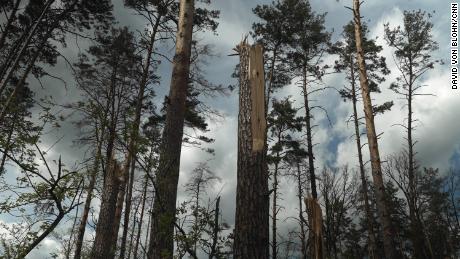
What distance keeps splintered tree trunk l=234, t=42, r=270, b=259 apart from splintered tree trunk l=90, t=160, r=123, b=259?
478 centimetres

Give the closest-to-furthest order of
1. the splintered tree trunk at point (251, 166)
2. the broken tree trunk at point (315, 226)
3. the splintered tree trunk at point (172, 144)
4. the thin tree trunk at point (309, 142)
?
the splintered tree trunk at point (251, 166) → the splintered tree trunk at point (172, 144) → the broken tree trunk at point (315, 226) → the thin tree trunk at point (309, 142)

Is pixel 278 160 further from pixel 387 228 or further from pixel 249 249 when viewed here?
pixel 249 249

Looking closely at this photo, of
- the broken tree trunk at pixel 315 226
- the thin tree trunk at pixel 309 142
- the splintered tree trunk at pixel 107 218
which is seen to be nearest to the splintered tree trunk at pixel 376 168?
the broken tree trunk at pixel 315 226

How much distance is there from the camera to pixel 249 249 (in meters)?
3.89

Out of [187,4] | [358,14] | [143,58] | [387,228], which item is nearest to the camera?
[187,4]

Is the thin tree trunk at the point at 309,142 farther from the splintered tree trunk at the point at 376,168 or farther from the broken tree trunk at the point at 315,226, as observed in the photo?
the broken tree trunk at the point at 315,226

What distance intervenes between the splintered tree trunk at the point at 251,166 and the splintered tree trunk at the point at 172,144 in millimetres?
1003

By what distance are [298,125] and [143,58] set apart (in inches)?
334

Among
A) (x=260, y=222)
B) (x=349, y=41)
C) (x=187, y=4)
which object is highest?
(x=349, y=41)

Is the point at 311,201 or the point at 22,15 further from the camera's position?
the point at 22,15

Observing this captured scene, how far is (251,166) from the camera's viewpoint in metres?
4.41

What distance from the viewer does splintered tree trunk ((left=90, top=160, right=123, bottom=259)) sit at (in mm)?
8023

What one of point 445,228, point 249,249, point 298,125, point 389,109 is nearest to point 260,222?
point 249,249

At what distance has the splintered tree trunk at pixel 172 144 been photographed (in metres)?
4.93
